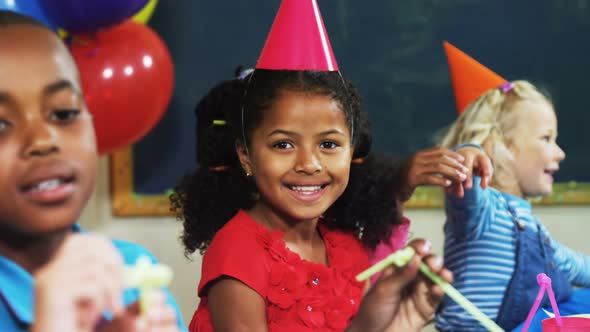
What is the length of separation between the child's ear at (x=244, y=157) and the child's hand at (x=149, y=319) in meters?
0.78

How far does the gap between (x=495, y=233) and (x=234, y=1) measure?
1.29 m

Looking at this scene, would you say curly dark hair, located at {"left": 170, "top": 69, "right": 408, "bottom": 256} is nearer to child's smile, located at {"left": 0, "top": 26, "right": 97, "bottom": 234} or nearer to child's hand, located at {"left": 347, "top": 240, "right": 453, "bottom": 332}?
child's hand, located at {"left": 347, "top": 240, "right": 453, "bottom": 332}

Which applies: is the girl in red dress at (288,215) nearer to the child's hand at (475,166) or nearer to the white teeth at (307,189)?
the white teeth at (307,189)

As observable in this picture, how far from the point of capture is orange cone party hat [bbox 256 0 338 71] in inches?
48.9

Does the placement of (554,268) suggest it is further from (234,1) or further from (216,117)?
(234,1)

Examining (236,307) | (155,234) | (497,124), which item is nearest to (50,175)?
(236,307)

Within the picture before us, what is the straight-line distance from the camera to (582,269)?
1.74m

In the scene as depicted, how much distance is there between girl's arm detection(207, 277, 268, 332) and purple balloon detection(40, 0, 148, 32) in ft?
2.63

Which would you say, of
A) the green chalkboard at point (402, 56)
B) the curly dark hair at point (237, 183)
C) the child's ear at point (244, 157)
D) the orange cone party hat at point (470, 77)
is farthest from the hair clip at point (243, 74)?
the green chalkboard at point (402, 56)

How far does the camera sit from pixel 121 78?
6.09ft

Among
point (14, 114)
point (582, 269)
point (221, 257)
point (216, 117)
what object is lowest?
point (582, 269)

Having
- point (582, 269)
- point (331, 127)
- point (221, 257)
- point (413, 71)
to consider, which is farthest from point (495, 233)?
point (413, 71)

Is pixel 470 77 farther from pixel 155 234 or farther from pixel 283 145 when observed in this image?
pixel 155 234

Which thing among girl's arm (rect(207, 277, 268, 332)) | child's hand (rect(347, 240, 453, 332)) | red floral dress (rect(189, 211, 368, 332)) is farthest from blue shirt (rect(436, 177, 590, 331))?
child's hand (rect(347, 240, 453, 332))
